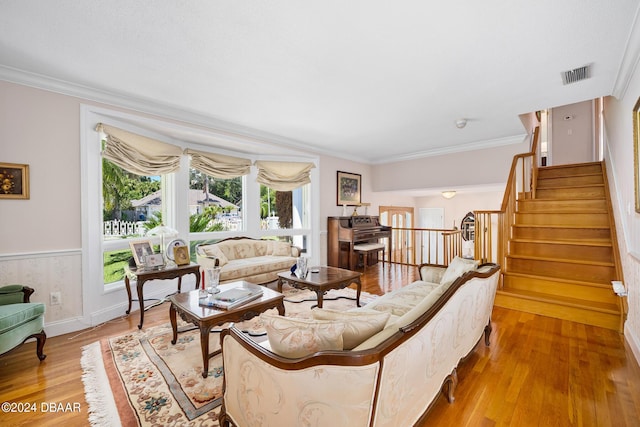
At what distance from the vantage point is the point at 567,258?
3.46 meters

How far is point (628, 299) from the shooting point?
8.23ft

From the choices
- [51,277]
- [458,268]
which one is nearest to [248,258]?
[51,277]

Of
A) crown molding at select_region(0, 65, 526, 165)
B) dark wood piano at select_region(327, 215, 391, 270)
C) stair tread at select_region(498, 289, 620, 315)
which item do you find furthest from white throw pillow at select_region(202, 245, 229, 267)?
stair tread at select_region(498, 289, 620, 315)

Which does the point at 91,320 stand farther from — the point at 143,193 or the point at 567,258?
the point at 567,258

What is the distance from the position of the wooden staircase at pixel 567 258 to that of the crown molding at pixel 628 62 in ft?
5.25

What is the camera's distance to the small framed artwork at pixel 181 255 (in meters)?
3.28

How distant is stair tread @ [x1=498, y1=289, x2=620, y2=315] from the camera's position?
2807 mm

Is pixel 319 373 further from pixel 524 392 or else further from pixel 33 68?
pixel 33 68

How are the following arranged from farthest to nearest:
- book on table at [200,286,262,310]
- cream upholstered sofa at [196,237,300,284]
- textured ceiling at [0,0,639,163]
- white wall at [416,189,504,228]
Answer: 1. white wall at [416,189,504,228]
2. cream upholstered sofa at [196,237,300,284]
3. book on table at [200,286,262,310]
4. textured ceiling at [0,0,639,163]

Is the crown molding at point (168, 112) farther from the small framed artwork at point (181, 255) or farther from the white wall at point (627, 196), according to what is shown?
the small framed artwork at point (181, 255)

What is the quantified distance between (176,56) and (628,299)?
15.0 feet

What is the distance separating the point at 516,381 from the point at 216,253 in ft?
11.3

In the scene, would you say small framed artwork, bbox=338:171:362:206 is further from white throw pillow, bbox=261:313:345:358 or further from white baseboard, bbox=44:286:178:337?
white throw pillow, bbox=261:313:345:358

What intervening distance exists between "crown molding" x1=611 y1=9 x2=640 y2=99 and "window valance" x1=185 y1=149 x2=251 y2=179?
4.40 metres
